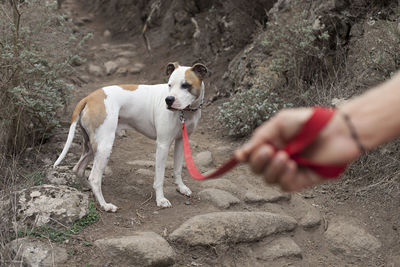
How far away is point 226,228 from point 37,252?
1.67 metres

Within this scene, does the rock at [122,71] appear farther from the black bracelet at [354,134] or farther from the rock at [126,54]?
the black bracelet at [354,134]

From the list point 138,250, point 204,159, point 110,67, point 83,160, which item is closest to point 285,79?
point 204,159

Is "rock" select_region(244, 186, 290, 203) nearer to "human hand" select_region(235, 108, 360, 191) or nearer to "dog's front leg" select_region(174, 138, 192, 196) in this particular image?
"dog's front leg" select_region(174, 138, 192, 196)

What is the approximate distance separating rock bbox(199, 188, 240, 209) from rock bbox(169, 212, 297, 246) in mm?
402

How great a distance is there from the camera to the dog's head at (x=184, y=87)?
165 inches

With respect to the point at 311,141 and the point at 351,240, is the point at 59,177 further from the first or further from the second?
the point at 311,141

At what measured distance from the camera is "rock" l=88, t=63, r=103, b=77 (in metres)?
10.5

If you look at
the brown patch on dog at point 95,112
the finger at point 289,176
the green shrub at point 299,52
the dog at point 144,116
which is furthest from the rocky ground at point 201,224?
the finger at point 289,176

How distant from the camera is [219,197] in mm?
4656

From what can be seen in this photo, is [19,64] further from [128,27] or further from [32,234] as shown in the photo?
[128,27]

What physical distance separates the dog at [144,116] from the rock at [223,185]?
331mm

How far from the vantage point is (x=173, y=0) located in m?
11.5

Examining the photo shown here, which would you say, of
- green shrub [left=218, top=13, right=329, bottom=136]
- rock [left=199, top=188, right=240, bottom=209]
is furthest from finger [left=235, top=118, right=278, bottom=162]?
green shrub [left=218, top=13, right=329, bottom=136]

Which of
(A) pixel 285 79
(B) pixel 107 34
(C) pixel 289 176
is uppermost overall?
(C) pixel 289 176
